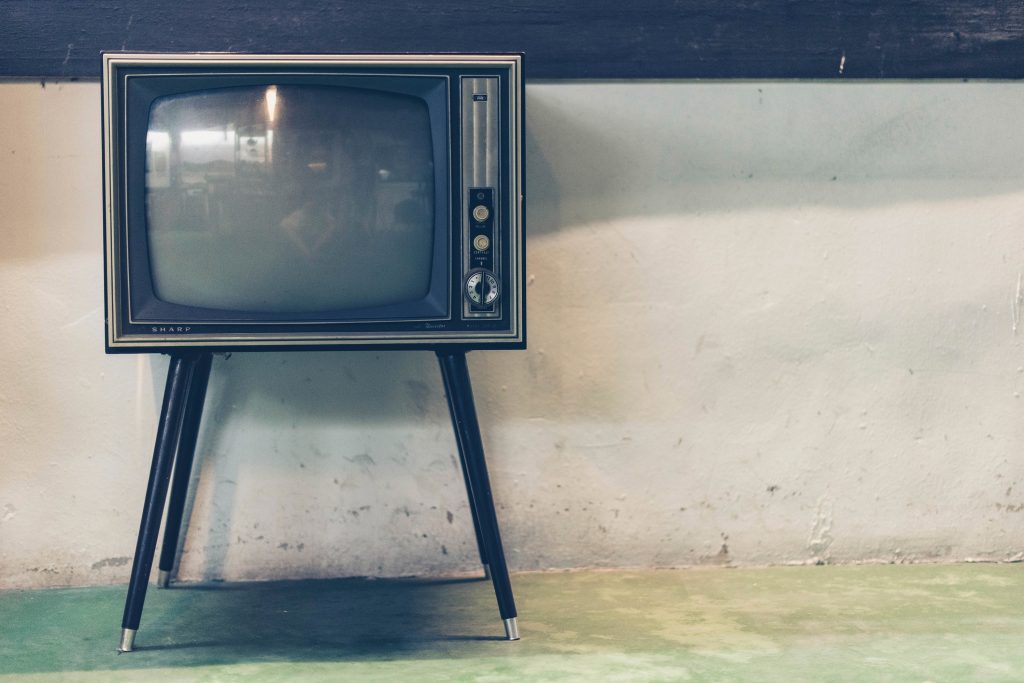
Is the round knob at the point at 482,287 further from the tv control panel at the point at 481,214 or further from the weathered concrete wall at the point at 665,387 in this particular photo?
the weathered concrete wall at the point at 665,387

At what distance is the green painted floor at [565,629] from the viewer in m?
1.36

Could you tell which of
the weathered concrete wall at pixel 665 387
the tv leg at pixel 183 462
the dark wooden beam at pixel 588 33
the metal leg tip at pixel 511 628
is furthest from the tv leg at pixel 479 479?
the dark wooden beam at pixel 588 33

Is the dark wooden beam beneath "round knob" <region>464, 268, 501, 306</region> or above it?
above

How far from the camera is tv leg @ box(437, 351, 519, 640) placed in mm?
1447

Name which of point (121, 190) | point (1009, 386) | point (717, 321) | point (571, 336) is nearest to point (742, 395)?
point (717, 321)

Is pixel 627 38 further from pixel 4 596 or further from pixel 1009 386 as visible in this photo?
pixel 4 596

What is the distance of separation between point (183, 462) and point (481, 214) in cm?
72

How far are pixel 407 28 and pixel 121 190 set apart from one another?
64 cm

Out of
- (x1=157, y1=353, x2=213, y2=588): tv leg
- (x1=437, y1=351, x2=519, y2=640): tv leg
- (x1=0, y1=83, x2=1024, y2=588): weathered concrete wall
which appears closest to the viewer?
(x1=437, y1=351, x2=519, y2=640): tv leg

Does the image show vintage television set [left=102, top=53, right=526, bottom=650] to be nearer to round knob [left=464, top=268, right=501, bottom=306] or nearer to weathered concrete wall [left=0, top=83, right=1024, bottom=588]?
round knob [left=464, top=268, right=501, bottom=306]

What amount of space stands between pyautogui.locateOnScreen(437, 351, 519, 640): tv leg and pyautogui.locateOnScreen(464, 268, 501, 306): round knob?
4.7 inches

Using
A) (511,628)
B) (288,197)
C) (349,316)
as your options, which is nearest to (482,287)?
(349,316)

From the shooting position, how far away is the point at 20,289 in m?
1.75

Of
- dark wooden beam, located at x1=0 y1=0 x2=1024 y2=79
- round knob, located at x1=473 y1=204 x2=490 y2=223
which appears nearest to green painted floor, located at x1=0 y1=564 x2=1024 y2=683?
round knob, located at x1=473 y1=204 x2=490 y2=223
